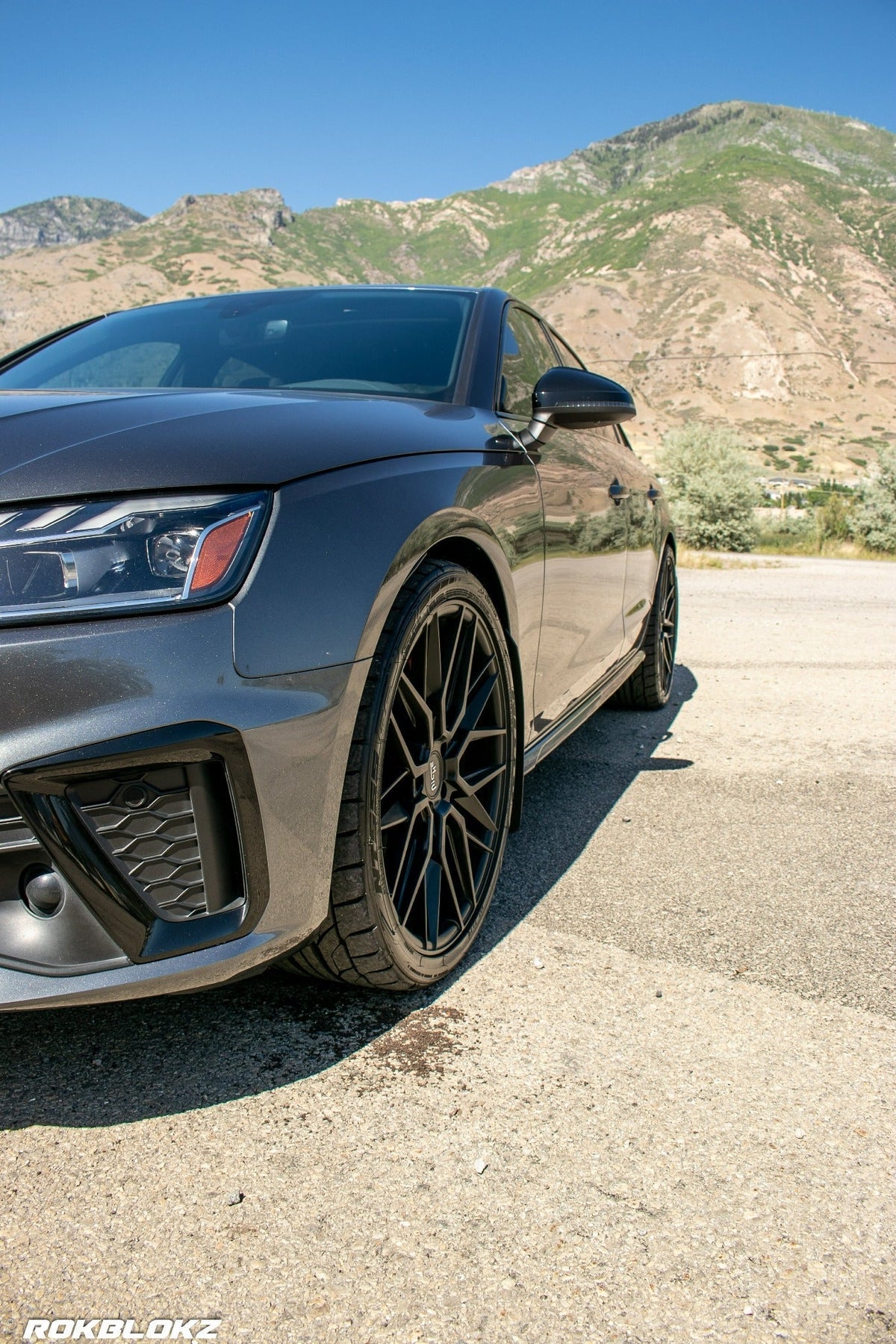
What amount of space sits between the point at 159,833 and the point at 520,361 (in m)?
2.06

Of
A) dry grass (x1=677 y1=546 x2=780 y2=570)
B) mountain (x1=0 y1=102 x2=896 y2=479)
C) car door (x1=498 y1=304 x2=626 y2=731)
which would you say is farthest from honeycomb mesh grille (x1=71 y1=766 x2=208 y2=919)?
mountain (x1=0 y1=102 x2=896 y2=479)

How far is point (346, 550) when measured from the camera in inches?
65.9

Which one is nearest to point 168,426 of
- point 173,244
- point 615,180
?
point 173,244

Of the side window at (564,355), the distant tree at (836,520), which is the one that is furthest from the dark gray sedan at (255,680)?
the distant tree at (836,520)

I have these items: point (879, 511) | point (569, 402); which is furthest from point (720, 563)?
point (569, 402)

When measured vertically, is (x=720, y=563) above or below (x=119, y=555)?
below

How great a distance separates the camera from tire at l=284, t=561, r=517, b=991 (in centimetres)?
177

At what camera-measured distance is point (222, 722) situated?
1468 millimetres

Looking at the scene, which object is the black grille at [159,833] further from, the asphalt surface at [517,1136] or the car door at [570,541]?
the car door at [570,541]

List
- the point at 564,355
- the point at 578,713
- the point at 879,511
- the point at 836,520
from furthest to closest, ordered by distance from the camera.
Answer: the point at 836,520, the point at 879,511, the point at 564,355, the point at 578,713

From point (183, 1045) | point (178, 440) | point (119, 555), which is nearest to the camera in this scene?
point (119, 555)

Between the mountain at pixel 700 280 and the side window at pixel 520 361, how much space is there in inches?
2541

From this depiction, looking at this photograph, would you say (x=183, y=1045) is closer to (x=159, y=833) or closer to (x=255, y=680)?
(x=159, y=833)

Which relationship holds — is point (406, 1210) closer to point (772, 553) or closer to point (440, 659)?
point (440, 659)
